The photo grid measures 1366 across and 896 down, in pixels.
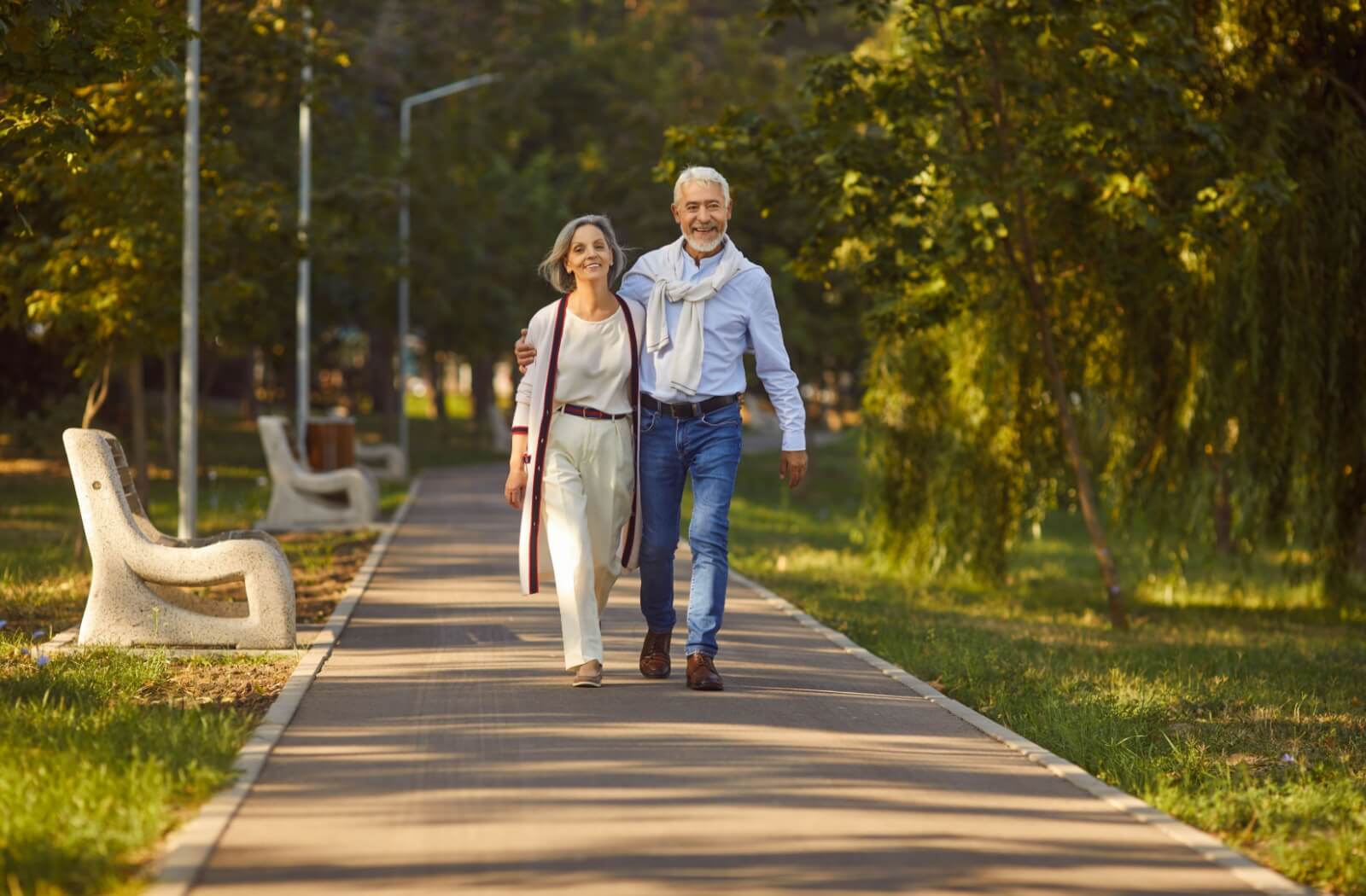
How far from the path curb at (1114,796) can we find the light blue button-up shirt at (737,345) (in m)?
1.39

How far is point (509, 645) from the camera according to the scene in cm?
990

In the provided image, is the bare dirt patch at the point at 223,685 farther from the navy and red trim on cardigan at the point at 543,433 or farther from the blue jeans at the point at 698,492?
the blue jeans at the point at 698,492

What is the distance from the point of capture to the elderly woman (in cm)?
818

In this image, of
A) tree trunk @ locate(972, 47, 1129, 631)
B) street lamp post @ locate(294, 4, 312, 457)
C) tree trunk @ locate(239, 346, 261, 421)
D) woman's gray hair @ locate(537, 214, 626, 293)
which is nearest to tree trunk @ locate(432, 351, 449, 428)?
tree trunk @ locate(239, 346, 261, 421)

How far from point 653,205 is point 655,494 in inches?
1179

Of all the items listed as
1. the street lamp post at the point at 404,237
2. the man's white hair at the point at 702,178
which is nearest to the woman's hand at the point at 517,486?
the man's white hair at the point at 702,178

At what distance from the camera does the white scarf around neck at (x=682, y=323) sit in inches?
320

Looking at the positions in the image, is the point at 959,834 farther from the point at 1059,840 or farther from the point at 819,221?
the point at 819,221

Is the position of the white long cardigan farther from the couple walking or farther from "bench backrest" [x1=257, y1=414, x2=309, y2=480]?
"bench backrest" [x1=257, y1=414, x2=309, y2=480]

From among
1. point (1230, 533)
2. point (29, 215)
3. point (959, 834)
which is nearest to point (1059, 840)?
point (959, 834)

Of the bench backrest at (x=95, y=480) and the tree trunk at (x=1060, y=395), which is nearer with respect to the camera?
the bench backrest at (x=95, y=480)

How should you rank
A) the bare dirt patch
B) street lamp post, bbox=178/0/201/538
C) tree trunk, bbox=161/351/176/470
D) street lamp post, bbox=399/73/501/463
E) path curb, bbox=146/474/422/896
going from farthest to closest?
street lamp post, bbox=399/73/501/463 < tree trunk, bbox=161/351/176/470 < street lamp post, bbox=178/0/201/538 < the bare dirt patch < path curb, bbox=146/474/422/896

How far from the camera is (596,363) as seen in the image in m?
8.21

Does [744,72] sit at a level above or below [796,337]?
above
